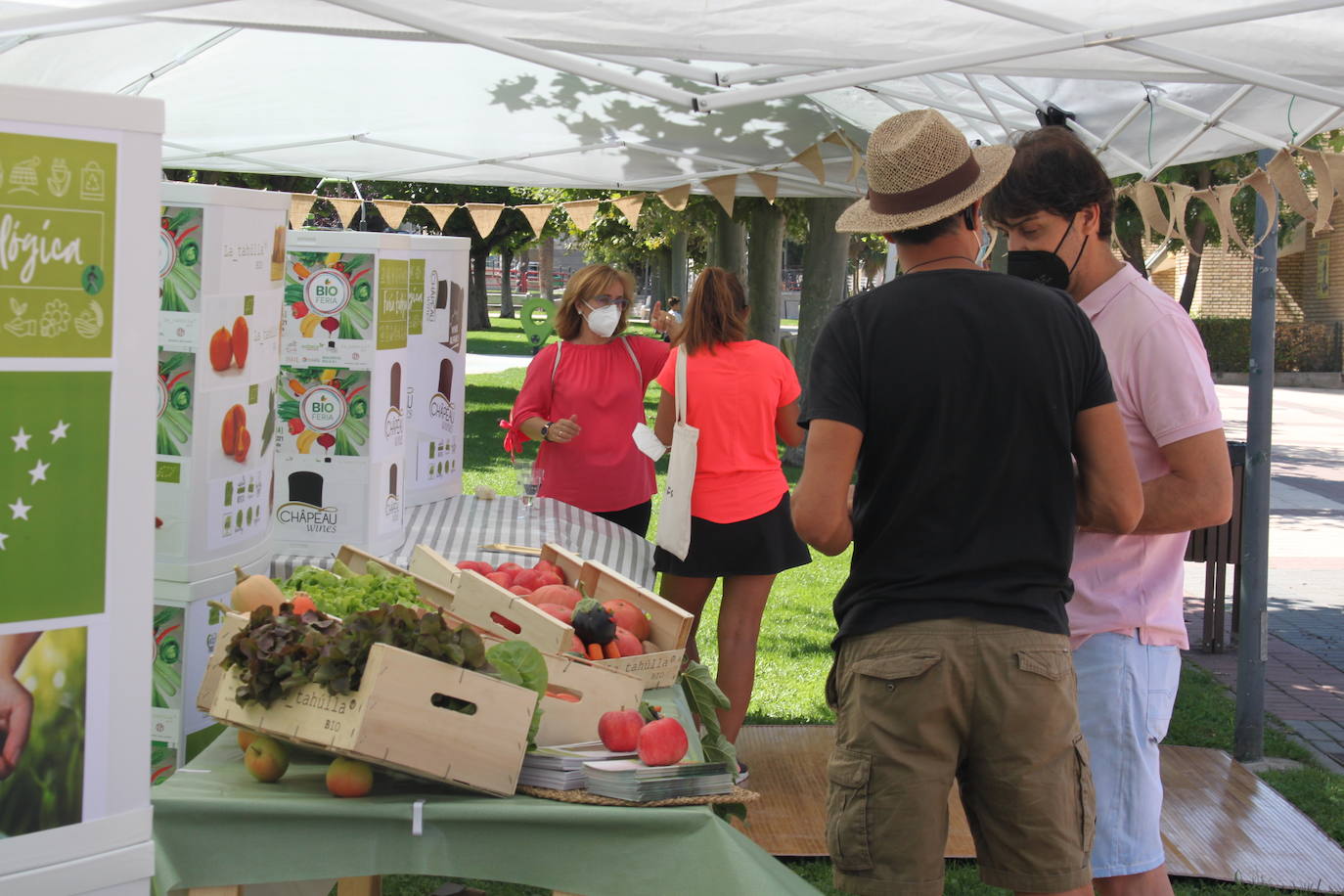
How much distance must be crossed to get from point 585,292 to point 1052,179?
3062mm

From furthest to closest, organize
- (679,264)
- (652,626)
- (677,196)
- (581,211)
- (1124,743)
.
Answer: (679,264)
(581,211)
(677,196)
(652,626)
(1124,743)

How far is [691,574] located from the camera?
15.8 feet

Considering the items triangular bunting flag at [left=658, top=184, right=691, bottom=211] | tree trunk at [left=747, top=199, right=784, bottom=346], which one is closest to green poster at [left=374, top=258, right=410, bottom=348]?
triangular bunting flag at [left=658, top=184, right=691, bottom=211]

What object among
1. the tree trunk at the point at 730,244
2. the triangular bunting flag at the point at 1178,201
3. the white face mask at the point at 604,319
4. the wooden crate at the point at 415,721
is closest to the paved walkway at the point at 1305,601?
the triangular bunting flag at the point at 1178,201

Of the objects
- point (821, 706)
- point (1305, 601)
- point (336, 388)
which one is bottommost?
point (821, 706)

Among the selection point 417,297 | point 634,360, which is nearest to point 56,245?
point 417,297

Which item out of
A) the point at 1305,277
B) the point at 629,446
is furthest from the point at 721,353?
the point at 1305,277

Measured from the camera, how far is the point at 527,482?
5.18 m

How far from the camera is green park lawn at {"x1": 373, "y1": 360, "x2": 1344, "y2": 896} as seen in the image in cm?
416

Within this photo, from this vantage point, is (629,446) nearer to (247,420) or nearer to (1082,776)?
(247,420)

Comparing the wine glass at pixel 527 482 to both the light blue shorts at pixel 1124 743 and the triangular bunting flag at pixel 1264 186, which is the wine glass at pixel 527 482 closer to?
the light blue shorts at pixel 1124 743

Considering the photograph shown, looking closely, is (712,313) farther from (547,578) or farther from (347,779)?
(347,779)

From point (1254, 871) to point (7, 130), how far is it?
414cm

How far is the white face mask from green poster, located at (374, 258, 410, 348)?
3.82 ft
